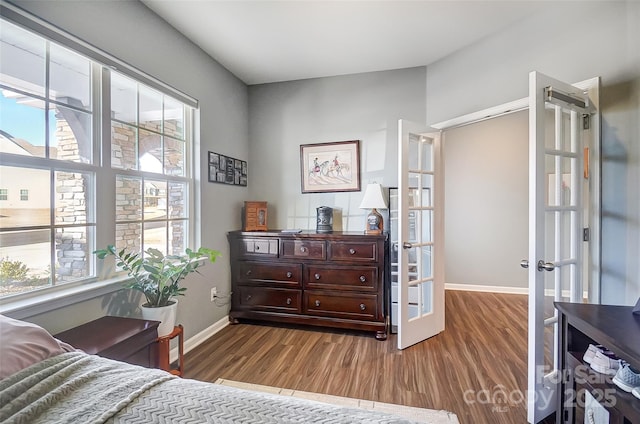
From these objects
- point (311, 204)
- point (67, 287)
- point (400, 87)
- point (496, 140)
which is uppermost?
point (400, 87)

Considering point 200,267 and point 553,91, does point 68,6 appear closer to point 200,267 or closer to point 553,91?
point 200,267

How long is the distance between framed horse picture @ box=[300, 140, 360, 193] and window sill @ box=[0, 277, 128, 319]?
2.05 metres

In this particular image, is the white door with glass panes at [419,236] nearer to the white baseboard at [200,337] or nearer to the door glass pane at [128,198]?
the white baseboard at [200,337]

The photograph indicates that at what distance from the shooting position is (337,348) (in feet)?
7.95

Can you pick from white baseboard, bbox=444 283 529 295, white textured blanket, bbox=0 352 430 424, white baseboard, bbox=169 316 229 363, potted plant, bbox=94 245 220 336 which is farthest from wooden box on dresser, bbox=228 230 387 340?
white baseboard, bbox=444 283 529 295

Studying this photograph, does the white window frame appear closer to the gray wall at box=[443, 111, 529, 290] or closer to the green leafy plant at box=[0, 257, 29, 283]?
the green leafy plant at box=[0, 257, 29, 283]

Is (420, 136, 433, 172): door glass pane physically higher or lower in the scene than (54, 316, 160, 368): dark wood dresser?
higher

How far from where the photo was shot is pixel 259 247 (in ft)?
9.39

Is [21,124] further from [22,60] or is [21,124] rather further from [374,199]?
[374,199]

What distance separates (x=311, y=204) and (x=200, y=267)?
1366 mm

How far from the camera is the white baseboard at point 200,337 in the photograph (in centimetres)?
224

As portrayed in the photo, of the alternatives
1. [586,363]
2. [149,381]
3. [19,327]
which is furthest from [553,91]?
[19,327]

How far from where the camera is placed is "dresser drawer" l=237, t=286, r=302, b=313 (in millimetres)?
2781

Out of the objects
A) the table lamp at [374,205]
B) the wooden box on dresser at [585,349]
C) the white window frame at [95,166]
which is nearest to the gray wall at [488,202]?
the table lamp at [374,205]
